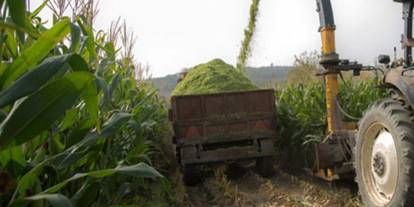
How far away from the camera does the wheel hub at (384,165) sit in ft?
9.41

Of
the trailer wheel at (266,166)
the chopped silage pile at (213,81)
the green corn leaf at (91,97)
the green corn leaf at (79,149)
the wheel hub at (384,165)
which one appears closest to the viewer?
the green corn leaf at (91,97)

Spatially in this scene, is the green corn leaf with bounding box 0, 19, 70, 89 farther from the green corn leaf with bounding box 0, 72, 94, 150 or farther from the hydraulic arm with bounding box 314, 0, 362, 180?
the hydraulic arm with bounding box 314, 0, 362, 180

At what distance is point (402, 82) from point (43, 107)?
8.78 ft

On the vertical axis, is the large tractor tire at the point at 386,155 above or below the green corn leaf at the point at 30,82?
below

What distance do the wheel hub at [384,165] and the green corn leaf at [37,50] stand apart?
2.34 m

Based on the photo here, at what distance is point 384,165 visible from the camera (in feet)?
9.79

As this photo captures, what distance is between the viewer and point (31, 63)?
106 cm

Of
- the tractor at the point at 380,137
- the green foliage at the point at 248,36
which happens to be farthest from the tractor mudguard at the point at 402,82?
the green foliage at the point at 248,36

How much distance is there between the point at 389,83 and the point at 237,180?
3.08 metres

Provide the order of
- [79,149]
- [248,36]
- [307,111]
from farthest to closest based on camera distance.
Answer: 1. [248,36]
2. [307,111]
3. [79,149]

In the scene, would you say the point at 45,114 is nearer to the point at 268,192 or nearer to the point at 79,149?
the point at 79,149

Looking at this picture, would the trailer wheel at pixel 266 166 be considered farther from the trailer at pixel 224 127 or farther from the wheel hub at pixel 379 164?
the wheel hub at pixel 379 164

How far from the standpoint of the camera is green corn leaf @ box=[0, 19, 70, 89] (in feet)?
3.34

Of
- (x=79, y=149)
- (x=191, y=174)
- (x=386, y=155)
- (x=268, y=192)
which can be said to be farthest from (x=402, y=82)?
(x=191, y=174)
